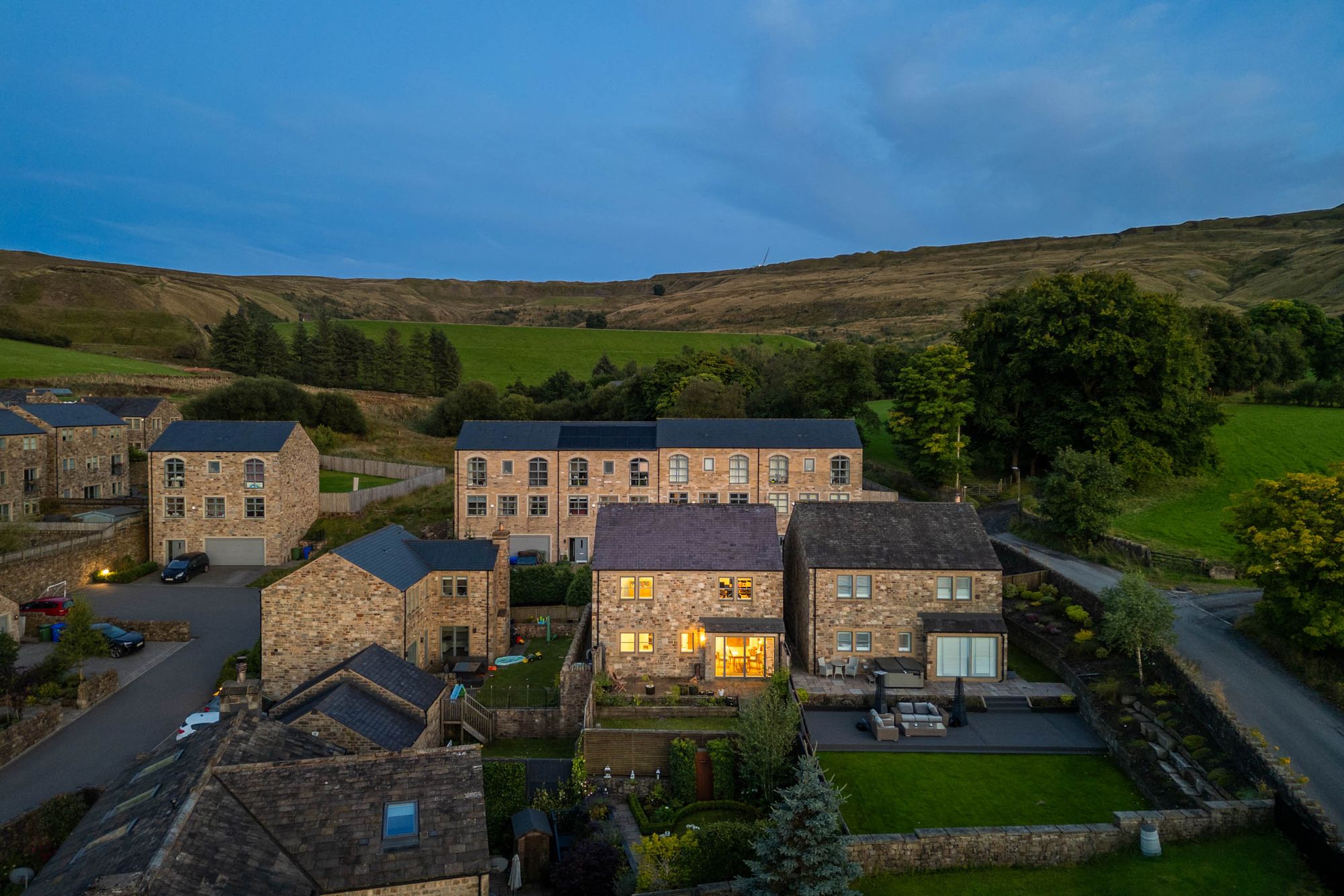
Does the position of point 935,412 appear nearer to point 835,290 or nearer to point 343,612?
point 343,612

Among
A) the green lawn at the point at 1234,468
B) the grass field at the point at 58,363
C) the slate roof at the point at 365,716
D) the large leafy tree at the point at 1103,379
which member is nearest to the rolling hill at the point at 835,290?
the grass field at the point at 58,363

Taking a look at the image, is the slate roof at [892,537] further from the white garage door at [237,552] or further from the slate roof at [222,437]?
the white garage door at [237,552]

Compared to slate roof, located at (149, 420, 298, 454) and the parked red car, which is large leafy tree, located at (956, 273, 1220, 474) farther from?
the parked red car

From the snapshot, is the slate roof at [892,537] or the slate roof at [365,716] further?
the slate roof at [892,537]

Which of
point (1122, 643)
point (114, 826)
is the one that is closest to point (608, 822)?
point (114, 826)

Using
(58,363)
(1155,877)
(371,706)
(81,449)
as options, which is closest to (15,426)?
(81,449)

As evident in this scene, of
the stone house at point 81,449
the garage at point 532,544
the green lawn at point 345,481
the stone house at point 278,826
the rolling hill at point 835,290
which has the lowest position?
the stone house at point 278,826

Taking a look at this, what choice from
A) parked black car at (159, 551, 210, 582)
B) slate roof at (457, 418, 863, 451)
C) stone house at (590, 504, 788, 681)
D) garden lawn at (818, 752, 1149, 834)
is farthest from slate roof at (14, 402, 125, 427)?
garden lawn at (818, 752, 1149, 834)
